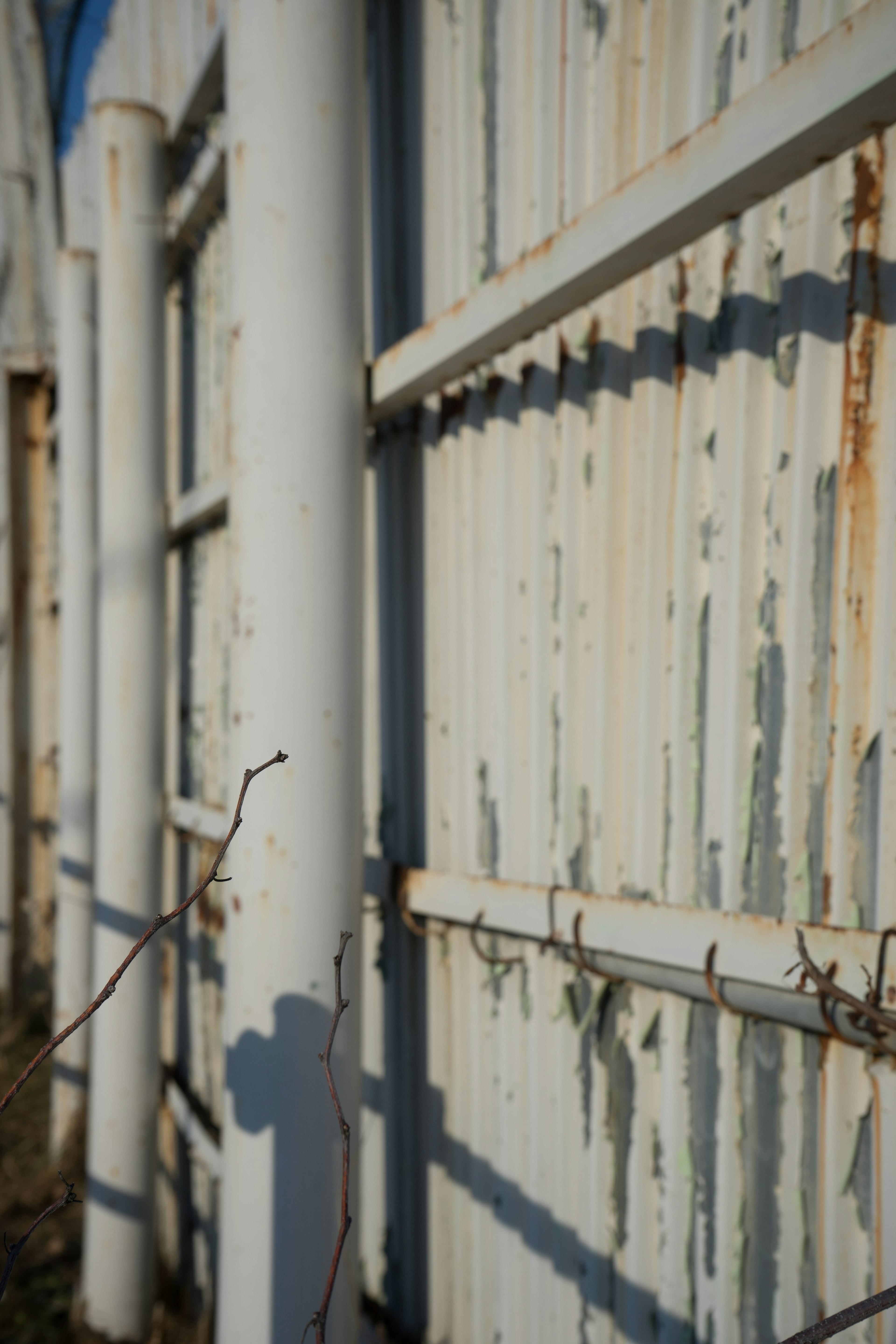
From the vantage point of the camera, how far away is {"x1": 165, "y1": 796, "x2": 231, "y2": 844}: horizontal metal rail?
2391 mm

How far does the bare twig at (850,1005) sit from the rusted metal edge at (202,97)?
8.33 feet

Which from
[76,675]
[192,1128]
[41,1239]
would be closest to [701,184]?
[192,1128]

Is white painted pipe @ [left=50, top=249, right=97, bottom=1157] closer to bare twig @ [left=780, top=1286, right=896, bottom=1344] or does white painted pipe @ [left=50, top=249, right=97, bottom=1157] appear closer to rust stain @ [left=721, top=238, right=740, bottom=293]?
rust stain @ [left=721, top=238, right=740, bottom=293]

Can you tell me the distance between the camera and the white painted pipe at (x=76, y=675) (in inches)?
134

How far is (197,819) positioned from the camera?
2617mm

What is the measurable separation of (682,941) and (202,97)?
2.60 metres

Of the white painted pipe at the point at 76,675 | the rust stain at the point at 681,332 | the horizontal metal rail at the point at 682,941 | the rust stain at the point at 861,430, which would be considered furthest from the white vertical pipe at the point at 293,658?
the white painted pipe at the point at 76,675

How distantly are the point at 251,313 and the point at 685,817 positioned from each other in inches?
44.6

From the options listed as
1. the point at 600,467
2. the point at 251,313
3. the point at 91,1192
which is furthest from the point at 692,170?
the point at 91,1192

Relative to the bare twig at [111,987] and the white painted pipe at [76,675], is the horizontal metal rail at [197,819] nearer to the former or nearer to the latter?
the white painted pipe at [76,675]

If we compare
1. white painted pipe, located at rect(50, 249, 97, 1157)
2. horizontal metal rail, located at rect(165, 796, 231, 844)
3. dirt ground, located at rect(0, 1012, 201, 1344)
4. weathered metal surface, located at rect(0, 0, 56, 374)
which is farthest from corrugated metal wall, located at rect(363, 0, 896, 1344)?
weathered metal surface, located at rect(0, 0, 56, 374)

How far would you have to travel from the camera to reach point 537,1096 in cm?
157

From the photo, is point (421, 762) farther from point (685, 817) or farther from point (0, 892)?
point (0, 892)

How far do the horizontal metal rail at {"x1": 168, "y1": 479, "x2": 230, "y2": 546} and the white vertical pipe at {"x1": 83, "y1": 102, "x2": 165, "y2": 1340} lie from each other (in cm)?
8
